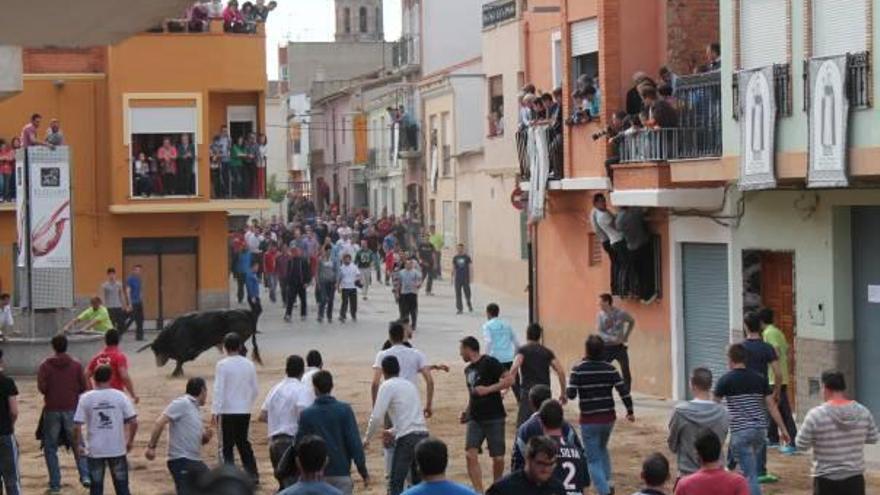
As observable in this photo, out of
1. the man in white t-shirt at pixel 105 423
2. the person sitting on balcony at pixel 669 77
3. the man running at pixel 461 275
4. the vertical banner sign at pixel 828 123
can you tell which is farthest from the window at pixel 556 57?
the man in white t-shirt at pixel 105 423

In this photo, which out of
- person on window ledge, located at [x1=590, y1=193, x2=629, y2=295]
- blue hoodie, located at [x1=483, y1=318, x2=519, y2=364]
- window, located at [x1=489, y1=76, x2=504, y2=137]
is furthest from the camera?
window, located at [x1=489, y1=76, x2=504, y2=137]

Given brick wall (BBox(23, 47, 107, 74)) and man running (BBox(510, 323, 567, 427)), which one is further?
brick wall (BBox(23, 47, 107, 74))

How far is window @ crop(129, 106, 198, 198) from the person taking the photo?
41.8 metres

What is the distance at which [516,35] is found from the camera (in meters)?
41.7

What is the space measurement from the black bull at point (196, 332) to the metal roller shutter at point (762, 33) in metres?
10.9

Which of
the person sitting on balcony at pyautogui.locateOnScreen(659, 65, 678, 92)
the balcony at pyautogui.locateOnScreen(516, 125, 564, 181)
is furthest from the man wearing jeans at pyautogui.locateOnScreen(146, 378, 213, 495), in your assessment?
the balcony at pyautogui.locateOnScreen(516, 125, 564, 181)

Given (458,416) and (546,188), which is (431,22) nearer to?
(546,188)

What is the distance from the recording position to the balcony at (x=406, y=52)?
69.3m

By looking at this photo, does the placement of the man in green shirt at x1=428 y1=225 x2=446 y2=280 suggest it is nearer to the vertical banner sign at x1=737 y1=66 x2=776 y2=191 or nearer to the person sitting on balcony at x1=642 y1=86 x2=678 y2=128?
the person sitting on balcony at x1=642 y1=86 x2=678 y2=128

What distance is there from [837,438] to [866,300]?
→ 8282mm

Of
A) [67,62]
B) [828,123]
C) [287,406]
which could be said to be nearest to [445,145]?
[67,62]

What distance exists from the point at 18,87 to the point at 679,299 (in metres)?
16.5

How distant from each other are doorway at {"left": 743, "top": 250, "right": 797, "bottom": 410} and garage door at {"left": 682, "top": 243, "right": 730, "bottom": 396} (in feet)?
2.24

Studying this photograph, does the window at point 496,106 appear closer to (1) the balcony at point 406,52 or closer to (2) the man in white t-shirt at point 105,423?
(1) the balcony at point 406,52
